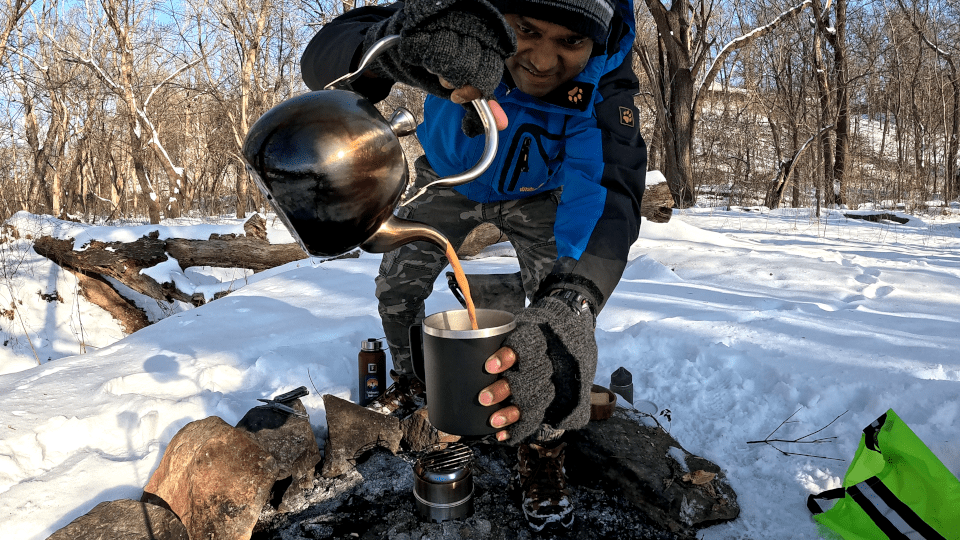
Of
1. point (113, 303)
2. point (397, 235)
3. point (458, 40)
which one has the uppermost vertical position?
point (458, 40)

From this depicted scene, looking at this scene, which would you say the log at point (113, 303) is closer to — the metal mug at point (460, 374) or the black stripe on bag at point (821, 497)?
the metal mug at point (460, 374)

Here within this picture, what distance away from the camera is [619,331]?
310 cm

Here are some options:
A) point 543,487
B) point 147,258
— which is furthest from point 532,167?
point 147,258

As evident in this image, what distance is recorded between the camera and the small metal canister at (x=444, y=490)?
1.79 meters

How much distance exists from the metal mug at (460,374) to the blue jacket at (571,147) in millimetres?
423

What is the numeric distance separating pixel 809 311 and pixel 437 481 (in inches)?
104

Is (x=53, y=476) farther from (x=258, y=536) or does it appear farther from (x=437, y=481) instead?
(x=437, y=481)

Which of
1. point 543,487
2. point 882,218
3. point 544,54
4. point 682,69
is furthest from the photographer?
point 682,69

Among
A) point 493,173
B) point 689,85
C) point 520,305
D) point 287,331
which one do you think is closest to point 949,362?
point 520,305

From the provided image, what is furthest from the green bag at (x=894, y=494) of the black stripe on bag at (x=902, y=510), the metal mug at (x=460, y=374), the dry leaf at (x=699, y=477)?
the metal mug at (x=460, y=374)

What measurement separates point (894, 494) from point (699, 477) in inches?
21.2

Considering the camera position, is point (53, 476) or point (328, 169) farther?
point (53, 476)

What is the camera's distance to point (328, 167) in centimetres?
94

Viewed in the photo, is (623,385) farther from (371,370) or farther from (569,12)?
(569,12)
